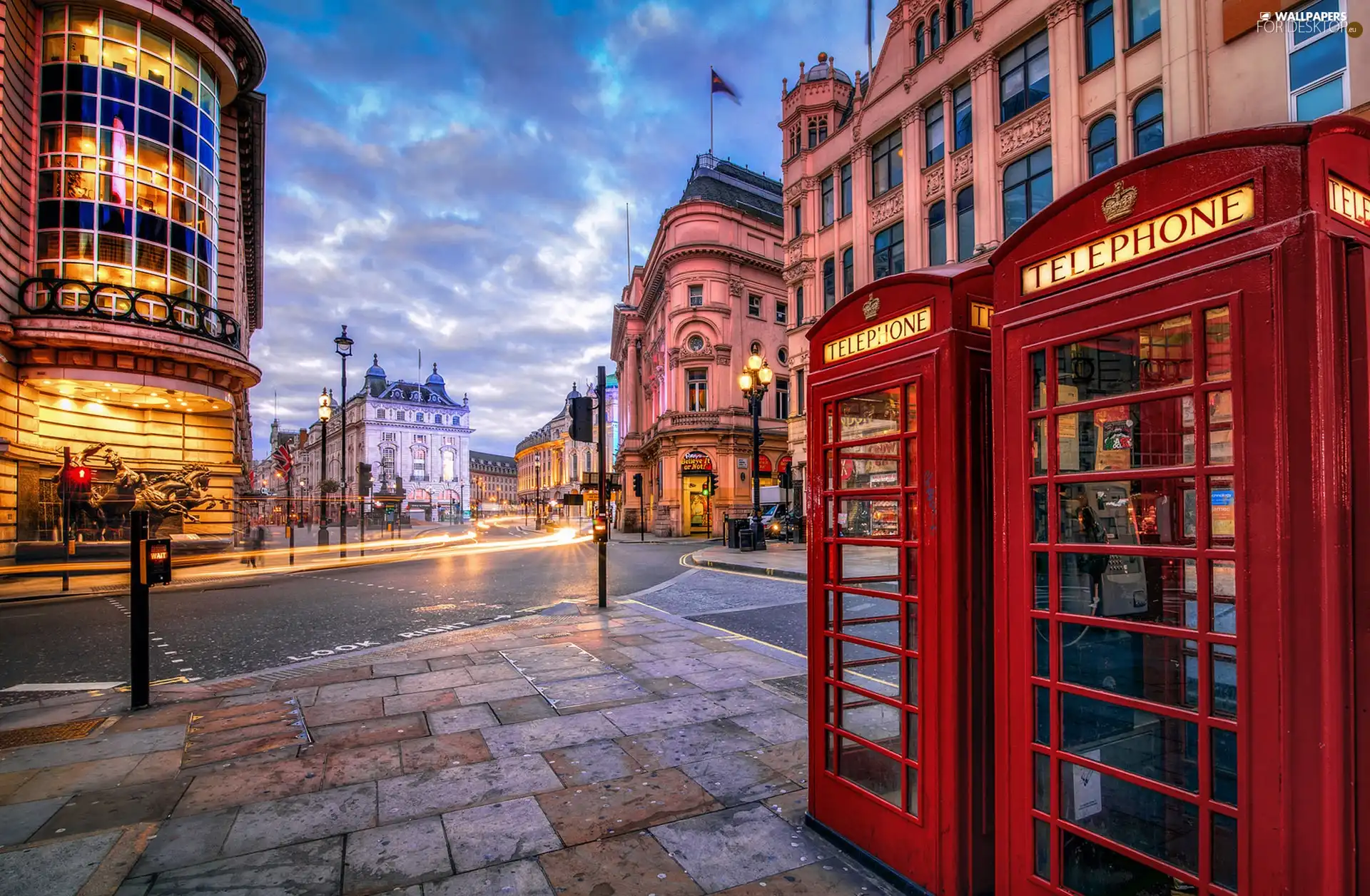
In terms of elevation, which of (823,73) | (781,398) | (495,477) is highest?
(823,73)

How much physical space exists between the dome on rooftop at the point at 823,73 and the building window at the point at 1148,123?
53.7ft

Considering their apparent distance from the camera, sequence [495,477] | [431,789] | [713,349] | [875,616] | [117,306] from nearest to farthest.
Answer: [875,616], [431,789], [117,306], [713,349], [495,477]

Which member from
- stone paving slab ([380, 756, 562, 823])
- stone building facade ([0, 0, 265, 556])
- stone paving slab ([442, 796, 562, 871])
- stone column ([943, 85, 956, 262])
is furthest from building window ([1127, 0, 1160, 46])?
stone building facade ([0, 0, 265, 556])

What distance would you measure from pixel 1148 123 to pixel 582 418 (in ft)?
54.3

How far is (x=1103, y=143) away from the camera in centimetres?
1806

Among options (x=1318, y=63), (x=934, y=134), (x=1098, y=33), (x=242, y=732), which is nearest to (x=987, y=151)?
(x=934, y=134)

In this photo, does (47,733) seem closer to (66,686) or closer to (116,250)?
(66,686)

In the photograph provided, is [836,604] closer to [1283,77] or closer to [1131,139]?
[1283,77]

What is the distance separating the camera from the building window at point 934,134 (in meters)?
23.1

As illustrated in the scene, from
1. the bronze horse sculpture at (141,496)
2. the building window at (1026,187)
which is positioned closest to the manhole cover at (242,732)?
the bronze horse sculpture at (141,496)

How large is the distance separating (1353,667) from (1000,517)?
999 millimetres

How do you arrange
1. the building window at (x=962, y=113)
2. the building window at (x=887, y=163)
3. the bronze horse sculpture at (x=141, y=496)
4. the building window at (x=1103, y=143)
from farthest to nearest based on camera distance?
the building window at (x=887, y=163), the building window at (x=962, y=113), the bronze horse sculpture at (x=141, y=496), the building window at (x=1103, y=143)

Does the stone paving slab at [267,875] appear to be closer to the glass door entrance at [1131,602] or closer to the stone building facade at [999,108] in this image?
the glass door entrance at [1131,602]

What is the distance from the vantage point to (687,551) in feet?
87.7
